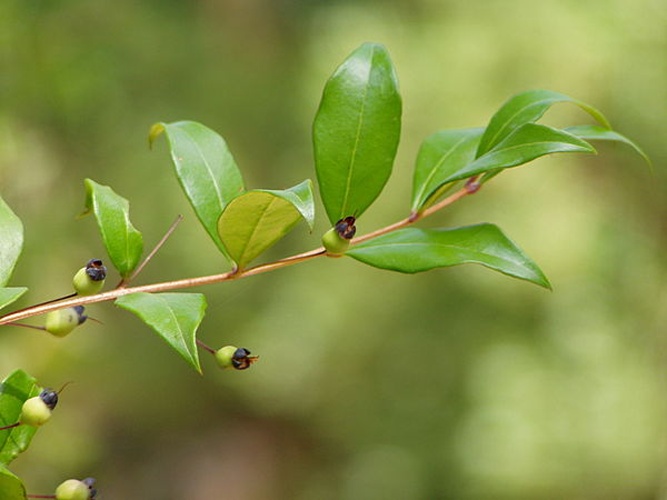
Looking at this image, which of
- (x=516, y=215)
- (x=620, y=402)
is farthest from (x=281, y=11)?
(x=620, y=402)

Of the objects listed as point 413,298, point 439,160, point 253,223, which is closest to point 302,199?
point 253,223

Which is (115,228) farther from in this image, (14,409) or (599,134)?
(599,134)

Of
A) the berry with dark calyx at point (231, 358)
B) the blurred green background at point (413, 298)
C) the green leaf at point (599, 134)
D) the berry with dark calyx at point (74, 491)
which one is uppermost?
the green leaf at point (599, 134)

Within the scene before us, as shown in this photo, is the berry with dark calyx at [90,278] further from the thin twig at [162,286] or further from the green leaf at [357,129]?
the green leaf at [357,129]

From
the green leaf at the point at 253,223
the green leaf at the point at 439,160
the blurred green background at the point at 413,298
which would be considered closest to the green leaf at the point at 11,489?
the green leaf at the point at 253,223

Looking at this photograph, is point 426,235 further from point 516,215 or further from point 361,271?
point 361,271

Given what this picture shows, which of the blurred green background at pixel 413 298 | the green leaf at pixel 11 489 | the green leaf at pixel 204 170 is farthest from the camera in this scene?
the blurred green background at pixel 413 298

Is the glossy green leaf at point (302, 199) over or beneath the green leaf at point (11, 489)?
over
